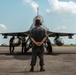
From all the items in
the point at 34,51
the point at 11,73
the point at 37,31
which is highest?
the point at 37,31

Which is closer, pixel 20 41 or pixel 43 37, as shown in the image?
pixel 43 37

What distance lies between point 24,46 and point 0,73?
15.8 m

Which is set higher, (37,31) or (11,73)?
(37,31)

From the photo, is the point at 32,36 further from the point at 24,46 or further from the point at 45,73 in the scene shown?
the point at 24,46

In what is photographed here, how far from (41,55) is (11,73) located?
1.65m

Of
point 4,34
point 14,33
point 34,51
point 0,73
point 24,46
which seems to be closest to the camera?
point 0,73

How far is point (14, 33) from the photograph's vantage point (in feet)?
91.7

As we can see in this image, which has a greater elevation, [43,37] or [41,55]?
[43,37]

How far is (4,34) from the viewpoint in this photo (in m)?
30.0

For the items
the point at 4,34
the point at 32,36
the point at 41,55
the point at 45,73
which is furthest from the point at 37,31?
the point at 4,34

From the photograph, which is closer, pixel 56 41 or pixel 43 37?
pixel 43 37

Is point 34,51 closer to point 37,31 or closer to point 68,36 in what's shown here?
point 37,31

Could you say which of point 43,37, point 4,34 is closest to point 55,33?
point 4,34

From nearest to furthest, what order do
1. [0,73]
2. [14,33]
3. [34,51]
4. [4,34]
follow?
1. [0,73]
2. [34,51]
3. [14,33]
4. [4,34]
